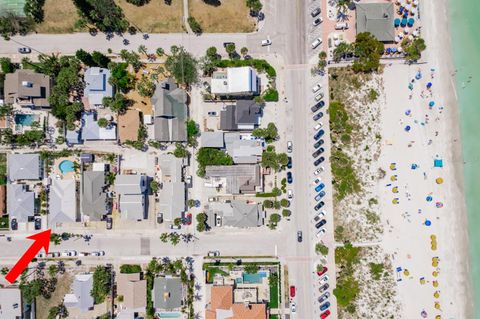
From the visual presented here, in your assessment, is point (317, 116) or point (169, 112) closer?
point (169, 112)

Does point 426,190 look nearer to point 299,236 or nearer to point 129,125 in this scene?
point 299,236

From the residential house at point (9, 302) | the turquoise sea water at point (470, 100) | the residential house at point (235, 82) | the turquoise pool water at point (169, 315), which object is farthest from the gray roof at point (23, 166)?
the turquoise sea water at point (470, 100)

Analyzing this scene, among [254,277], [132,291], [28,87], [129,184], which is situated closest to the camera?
[28,87]

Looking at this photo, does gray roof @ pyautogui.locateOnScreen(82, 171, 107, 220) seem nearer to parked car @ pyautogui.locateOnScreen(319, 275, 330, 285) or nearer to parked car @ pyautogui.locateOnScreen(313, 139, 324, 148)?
parked car @ pyautogui.locateOnScreen(313, 139, 324, 148)

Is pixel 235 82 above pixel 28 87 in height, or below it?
above

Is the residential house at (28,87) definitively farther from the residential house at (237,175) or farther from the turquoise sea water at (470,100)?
the turquoise sea water at (470,100)

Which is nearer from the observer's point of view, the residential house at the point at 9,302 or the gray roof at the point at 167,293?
the gray roof at the point at 167,293

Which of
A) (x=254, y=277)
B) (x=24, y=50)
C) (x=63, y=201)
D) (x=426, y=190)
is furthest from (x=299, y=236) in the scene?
(x=24, y=50)
